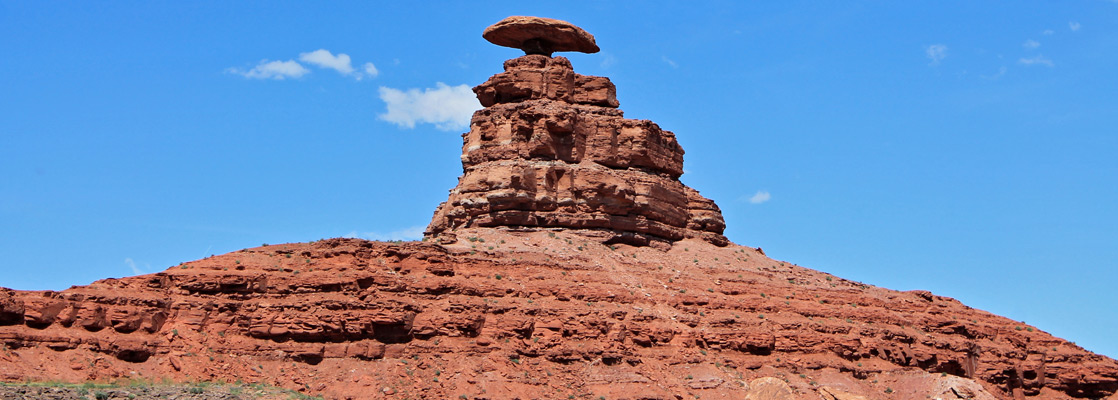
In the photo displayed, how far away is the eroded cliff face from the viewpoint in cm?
6544

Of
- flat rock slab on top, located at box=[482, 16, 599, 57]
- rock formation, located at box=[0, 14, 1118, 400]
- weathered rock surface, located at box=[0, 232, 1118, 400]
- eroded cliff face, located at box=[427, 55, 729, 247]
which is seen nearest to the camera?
weathered rock surface, located at box=[0, 232, 1118, 400]

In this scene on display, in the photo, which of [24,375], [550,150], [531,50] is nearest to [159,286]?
[24,375]

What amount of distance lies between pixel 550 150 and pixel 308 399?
18984mm

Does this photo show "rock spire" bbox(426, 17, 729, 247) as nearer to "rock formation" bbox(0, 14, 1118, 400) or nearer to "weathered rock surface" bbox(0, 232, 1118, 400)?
"rock formation" bbox(0, 14, 1118, 400)

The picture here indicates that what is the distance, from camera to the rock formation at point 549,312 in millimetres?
52188

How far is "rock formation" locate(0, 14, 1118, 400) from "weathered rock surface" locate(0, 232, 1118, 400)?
75 millimetres

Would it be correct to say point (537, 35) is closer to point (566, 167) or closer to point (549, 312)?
point (566, 167)

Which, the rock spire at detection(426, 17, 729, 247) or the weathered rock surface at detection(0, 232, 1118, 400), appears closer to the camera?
the weathered rock surface at detection(0, 232, 1118, 400)

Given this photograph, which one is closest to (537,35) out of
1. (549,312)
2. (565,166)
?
(565,166)

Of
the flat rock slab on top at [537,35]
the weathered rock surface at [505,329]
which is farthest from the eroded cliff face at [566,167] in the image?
the flat rock slab on top at [537,35]

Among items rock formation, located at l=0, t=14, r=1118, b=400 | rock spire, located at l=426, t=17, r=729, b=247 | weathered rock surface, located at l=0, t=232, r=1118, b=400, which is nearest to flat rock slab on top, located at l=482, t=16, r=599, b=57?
rock spire, located at l=426, t=17, r=729, b=247

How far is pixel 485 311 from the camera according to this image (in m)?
55.8

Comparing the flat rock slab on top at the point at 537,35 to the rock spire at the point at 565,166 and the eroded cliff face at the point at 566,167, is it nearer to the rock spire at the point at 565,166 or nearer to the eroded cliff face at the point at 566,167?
the rock spire at the point at 565,166

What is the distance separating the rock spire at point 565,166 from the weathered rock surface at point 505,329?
50.3 inches
